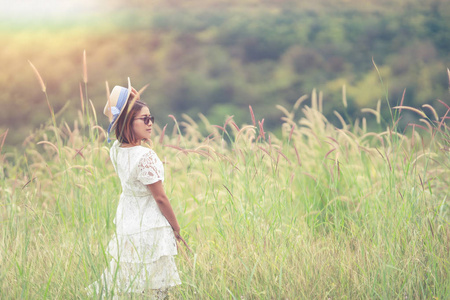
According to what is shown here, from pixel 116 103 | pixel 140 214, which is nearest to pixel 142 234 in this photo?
pixel 140 214

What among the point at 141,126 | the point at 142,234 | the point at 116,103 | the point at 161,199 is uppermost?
the point at 116,103

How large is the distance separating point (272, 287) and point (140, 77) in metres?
8.00

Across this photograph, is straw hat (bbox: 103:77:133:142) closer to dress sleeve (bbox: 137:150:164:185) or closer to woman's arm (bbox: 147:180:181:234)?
dress sleeve (bbox: 137:150:164:185)

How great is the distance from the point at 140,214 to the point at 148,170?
0.71ft

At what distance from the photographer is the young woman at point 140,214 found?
2006 millimetres

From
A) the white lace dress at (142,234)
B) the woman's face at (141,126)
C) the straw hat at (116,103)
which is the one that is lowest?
the white lace dress at (142,234)

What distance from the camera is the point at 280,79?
10.1 meters

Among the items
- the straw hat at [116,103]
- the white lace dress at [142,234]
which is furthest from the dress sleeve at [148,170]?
the straw hat at [116,103]

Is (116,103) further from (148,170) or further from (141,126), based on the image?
(148,170)

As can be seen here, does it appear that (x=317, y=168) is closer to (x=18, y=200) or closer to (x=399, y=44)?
(x=18, y=200)

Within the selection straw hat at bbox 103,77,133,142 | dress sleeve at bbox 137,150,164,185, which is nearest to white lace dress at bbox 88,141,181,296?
dress sleeve at bbox 137,150,164,185

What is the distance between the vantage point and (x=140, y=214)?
205cm

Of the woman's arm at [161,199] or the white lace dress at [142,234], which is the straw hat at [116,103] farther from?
the woman's arm at [161,199]

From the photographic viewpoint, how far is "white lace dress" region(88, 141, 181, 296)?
6.57 feet
